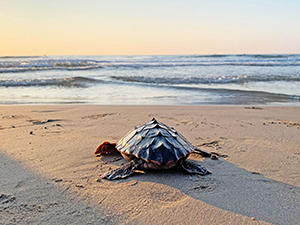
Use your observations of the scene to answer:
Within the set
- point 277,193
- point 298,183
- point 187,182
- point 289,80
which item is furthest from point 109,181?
point 289,80

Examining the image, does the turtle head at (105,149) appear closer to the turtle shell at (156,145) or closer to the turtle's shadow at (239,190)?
the turtle shell at (156,145)

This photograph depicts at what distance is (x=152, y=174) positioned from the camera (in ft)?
10.5

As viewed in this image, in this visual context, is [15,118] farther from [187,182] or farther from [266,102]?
[266,102]

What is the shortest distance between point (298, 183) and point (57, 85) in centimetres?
1225

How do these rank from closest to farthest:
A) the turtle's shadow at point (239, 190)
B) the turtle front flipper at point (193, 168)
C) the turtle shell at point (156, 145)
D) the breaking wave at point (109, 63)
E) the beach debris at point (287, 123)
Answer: the turtle's shadow at point (239, 190) < the turtle shell at point (156, 145) < the turtle front flipper at point (193, 168) < the beach debris at point (287, 123) < the breaking wave at point (109, 63)

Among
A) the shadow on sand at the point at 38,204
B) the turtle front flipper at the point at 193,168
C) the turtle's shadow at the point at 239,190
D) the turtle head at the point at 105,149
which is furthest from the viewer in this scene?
the turtle head at the point at 105,149

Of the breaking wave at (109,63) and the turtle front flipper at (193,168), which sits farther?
the breaking wave at (109,63)

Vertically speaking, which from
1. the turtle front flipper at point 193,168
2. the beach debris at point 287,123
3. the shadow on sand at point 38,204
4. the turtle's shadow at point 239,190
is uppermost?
the beach debris at point 287,123

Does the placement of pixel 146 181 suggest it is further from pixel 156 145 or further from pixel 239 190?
Result: pixel 239 190

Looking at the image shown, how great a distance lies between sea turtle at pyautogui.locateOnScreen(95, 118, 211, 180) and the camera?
10.1 feet

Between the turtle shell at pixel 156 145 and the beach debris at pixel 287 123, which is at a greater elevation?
the turtle shell at pixel 156 145

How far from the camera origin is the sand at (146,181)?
2361 mm

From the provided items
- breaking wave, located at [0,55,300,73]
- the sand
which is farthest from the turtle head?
breaking wave, located at [0,55,300,73]

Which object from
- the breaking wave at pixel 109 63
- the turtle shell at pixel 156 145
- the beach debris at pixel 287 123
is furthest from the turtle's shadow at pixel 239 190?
the breaking wave at pixel 109 63
